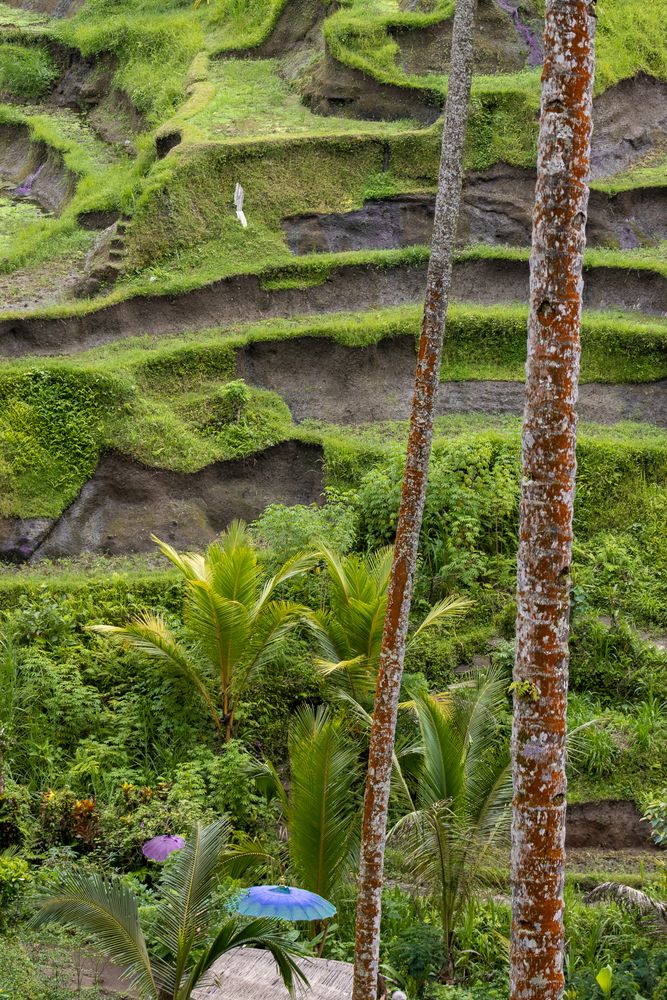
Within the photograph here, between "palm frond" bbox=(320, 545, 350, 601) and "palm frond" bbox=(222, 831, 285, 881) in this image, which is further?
"palm frond" bbox=(320, 545, 350, 601)

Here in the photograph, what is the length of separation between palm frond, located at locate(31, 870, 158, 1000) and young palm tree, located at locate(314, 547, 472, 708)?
4.10 meters

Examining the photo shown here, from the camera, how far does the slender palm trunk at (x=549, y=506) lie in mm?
4793

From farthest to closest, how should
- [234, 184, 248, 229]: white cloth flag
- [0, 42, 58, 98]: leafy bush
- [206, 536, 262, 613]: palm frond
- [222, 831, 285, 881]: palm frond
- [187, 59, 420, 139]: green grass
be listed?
[0, 42, 58, 98]: leafy bush
[187, 59, 420, 139]: green grass
[234, 184, 248, 229]: white cloth flag
[206, 536, 262, 613]: palm frond
[222, 831, 285, 881]: palm frond

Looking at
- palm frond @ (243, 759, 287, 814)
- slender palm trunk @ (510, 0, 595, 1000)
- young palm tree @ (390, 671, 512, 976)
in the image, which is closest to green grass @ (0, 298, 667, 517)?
palm frond @ (243, 759, 287, 814)

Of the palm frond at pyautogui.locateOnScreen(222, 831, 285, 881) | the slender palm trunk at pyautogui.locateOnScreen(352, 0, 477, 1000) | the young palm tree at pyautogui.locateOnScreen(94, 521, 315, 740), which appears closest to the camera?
the slender palm trunk at pyautogui.locateOnScreen(352, 0, 477, 1000)

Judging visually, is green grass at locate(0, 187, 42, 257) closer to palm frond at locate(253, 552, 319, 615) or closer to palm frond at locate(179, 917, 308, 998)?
palm frond at locate(253, 552, 319, 615)

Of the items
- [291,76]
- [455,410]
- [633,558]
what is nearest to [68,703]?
[633,558]

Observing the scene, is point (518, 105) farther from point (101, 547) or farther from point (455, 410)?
point (101, 547)

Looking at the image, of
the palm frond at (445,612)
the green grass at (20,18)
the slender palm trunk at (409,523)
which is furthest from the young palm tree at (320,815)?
the green grass at (20,18)

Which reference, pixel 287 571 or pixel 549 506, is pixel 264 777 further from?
pixel 549 506

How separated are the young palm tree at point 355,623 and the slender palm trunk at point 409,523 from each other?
3809 millimetres

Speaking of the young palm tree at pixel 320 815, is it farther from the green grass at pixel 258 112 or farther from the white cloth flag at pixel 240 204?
the green grass at pixel 258 112

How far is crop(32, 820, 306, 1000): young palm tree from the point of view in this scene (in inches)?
268

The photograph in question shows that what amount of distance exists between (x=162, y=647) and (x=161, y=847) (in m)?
2.45
